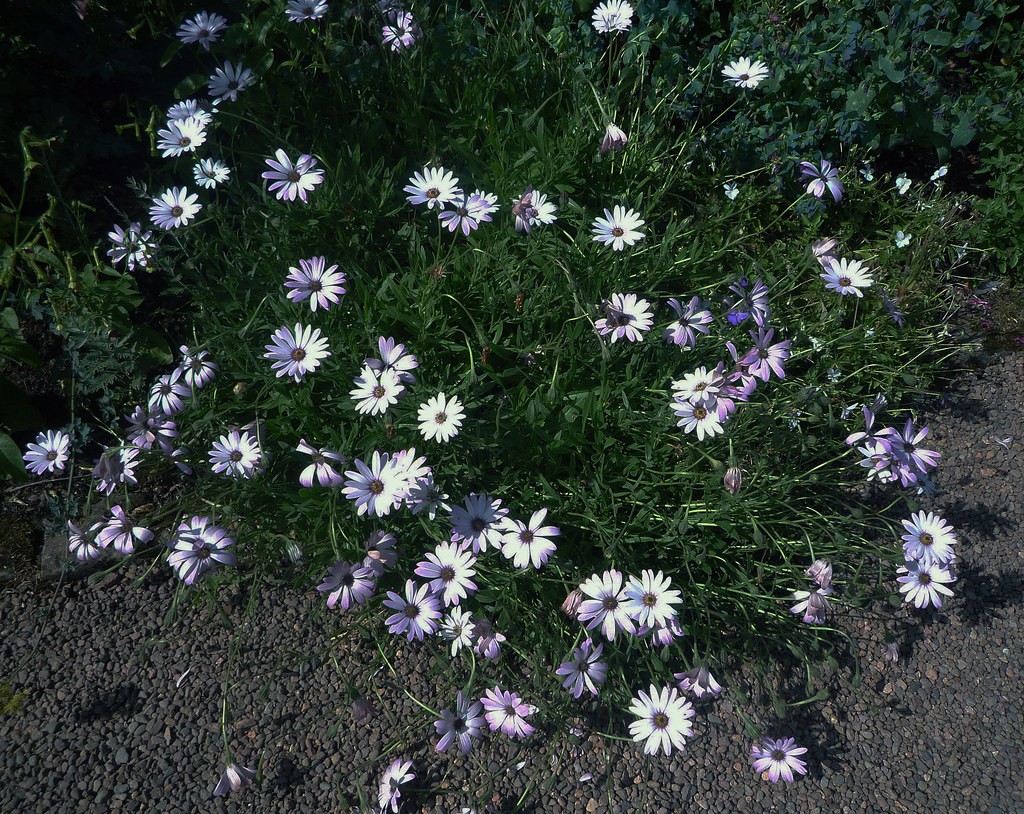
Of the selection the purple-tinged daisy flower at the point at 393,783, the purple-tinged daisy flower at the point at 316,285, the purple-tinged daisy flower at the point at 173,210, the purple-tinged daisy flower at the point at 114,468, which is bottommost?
the purple-tinged daisy flower at the point at 393,783

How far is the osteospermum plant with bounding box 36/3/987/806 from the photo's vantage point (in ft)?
6.57

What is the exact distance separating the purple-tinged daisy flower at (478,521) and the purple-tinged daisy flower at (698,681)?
0.65 meters

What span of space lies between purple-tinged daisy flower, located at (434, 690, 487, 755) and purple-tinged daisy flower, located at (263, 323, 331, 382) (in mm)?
1012

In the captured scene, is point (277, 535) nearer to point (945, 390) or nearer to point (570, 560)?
point (570, 560)

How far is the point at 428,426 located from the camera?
6.47ft

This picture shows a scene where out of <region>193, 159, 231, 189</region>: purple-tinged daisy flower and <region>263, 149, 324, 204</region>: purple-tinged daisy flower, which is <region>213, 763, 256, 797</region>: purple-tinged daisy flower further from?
<region>193, 159, 231, 189</region>: purple-tinged daisy flower

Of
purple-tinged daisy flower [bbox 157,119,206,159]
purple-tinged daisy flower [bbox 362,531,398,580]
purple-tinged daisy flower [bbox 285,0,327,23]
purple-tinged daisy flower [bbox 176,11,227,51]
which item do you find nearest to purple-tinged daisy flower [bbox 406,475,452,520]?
purple-tinged daisy flower [bbox 362,531,398,580]

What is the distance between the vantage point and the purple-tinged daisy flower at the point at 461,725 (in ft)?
6.31

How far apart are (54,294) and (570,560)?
2036 mm

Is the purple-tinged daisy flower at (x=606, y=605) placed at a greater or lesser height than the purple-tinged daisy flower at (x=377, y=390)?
lesser

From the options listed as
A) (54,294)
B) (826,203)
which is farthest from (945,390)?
(54,294)

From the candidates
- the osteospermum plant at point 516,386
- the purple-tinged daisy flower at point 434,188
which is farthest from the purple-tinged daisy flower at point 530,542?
the purple-tinged daisy flower at point 434,188

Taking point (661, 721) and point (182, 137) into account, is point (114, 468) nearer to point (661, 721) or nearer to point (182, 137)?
point (182, 137)

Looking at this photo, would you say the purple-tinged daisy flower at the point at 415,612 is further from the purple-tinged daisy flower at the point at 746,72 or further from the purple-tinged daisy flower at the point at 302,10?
the purple-tinged daisy flower at the point at 746,72
